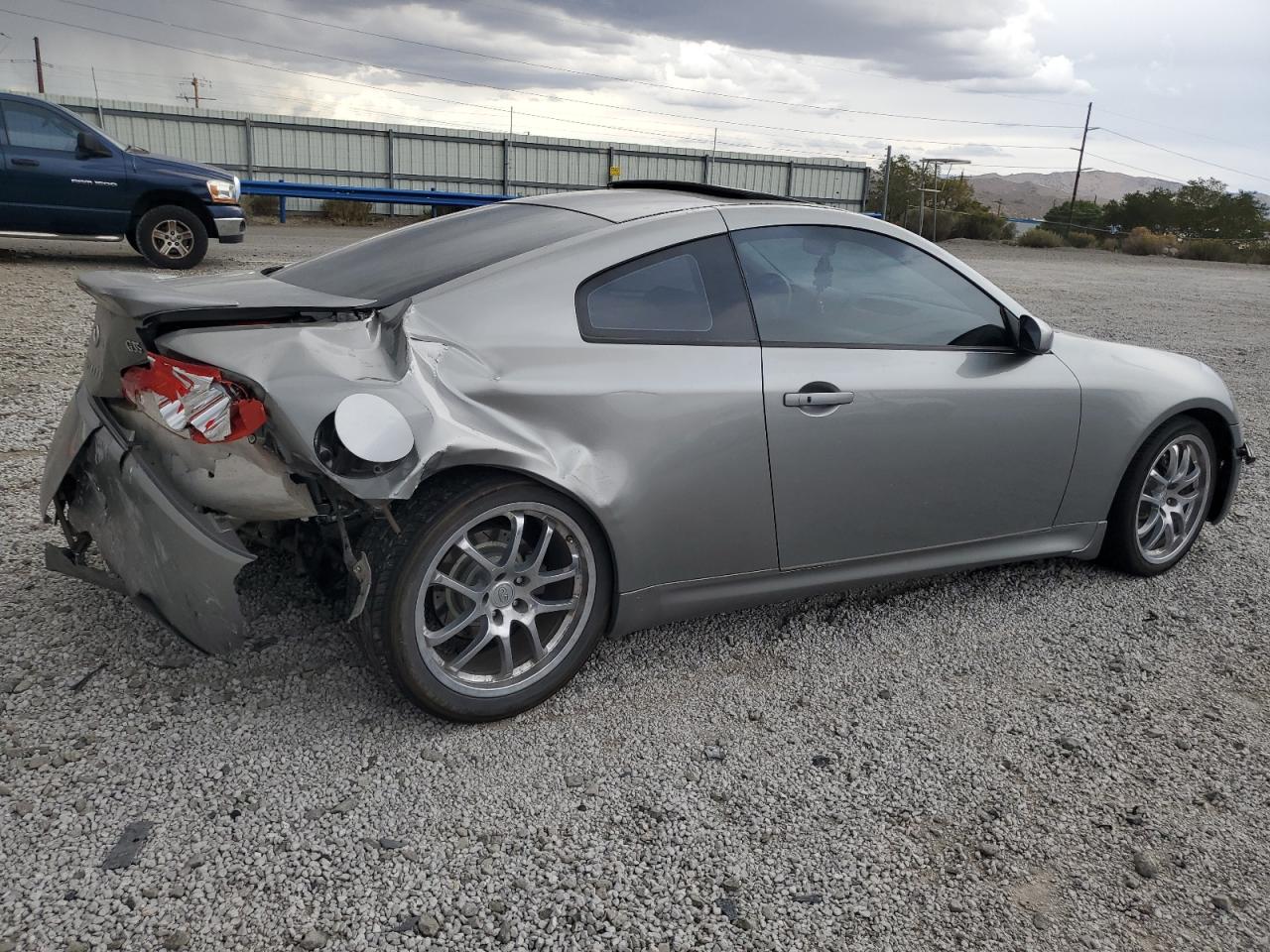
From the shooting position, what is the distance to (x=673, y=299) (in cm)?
322

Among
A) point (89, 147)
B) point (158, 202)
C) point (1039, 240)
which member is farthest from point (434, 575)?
point (1039, 240)

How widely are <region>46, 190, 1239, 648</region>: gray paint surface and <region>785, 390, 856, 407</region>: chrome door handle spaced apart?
0.03 metres

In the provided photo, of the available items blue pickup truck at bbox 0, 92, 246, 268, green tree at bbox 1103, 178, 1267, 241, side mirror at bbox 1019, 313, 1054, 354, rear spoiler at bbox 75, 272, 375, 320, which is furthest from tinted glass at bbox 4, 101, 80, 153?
green tree at bbox 1103, 178, 1267, 241

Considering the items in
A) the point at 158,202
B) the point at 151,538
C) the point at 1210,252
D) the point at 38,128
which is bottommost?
the point at 151,538

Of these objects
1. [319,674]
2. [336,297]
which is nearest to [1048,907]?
[319,674]

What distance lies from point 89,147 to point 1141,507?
1147 cm

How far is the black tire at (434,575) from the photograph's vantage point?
276 cm

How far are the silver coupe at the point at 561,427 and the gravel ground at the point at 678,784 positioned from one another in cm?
27

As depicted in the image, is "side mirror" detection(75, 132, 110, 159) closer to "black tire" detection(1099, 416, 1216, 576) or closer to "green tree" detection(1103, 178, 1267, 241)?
"black tire" detection(1099, 416, 1216, 576)

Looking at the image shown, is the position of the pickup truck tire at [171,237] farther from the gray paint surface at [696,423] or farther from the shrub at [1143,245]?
the shrub at [1143,245]

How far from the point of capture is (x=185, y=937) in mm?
2182

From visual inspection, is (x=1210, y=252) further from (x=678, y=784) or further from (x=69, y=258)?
(x=678, y=784)

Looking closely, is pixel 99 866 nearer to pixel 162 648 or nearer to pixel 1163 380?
pixel 162 648

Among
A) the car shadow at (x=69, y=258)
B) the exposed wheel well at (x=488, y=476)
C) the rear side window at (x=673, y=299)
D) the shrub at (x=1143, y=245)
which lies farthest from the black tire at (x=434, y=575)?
the shrub at (x=1143, y=245)
